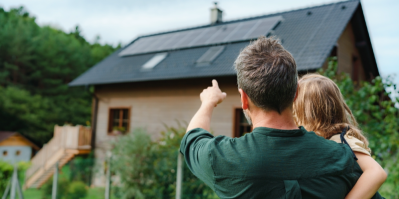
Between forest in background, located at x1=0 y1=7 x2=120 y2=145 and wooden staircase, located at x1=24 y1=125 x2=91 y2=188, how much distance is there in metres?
11.0

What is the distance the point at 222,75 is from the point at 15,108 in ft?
67.3

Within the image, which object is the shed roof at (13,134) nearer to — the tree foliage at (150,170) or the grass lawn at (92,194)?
the grass lawn at (92,194)

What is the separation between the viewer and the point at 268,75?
4.23 ft

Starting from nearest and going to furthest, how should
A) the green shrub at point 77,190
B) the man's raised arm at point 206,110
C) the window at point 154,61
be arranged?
the man's raised arm at point 206,110
the green shrub at point 77,190
the window at point 154,61

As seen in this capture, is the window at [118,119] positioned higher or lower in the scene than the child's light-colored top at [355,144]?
higher

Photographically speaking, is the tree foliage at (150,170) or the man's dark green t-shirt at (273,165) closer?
the man's dark green t-shirt at (273,165)

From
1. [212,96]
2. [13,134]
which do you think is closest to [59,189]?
[212,96]

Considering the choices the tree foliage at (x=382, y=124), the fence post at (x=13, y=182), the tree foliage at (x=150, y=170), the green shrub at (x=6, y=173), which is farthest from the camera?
the green shrub at (x=6, y=173)

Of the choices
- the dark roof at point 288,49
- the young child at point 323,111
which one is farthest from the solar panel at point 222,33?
the young child at point 323,111

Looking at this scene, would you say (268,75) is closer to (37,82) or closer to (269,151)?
(269,151)

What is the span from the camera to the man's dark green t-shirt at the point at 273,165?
4.02ft

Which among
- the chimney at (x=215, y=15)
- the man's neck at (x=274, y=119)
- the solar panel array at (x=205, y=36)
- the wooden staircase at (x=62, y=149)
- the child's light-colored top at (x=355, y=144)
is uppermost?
the chimney at (x=215, y=15)

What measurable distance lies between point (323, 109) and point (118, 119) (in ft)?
47.7

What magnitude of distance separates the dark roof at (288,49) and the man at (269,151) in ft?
28.0
